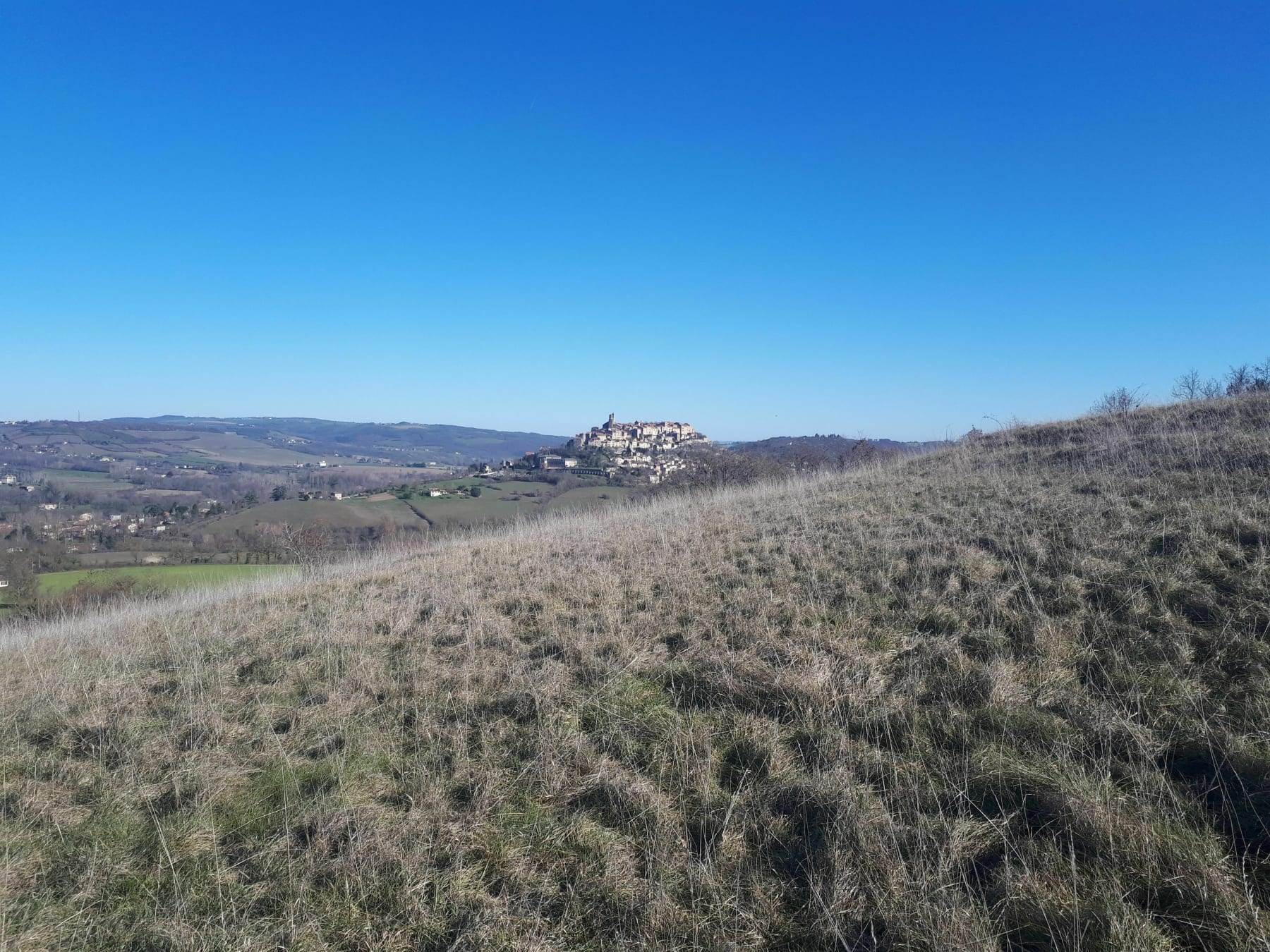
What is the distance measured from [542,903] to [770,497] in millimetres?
9926

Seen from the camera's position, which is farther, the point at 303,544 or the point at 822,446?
the point at 822,446

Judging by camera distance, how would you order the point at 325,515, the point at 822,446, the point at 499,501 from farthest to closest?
the point at 499,501 < the point at 325,515 < the point at 822,446

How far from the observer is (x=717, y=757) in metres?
3.99

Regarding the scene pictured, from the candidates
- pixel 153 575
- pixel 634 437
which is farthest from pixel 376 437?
pixel 153 575

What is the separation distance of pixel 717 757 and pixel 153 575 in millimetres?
23847

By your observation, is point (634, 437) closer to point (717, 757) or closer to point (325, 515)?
point (325, 515)

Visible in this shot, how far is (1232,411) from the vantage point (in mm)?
11039

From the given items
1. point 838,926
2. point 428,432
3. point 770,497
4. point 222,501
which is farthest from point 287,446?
point 838,926

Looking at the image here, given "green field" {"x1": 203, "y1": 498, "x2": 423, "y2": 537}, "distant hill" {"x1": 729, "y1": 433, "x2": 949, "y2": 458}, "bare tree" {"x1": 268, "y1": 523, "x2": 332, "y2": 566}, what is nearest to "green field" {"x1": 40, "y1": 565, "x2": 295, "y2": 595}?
"bare tree" {"x1": 268, "y1": 523, "x2": 332, "y2": 566}

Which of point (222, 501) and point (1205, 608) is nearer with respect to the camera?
point (1205, 608)

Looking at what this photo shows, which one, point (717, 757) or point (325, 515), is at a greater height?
point (717, 757)

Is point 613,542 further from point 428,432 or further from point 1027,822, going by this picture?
point 428,432

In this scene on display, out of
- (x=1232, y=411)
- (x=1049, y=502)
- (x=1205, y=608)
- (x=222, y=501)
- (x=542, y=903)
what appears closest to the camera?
(x=542, y=903)

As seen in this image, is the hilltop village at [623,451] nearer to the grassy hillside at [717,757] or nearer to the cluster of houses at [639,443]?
the cluster of houses at [639,443]
